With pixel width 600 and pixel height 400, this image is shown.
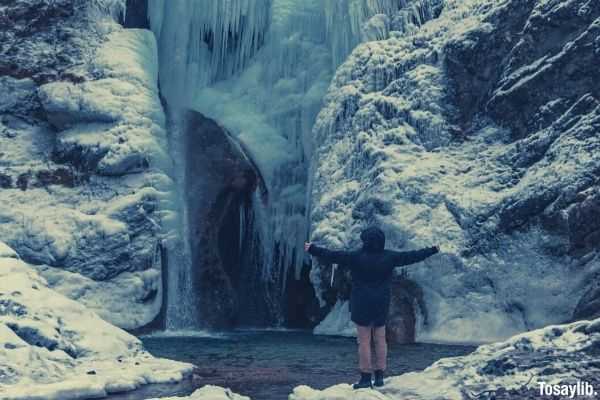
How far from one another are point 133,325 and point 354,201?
494cm

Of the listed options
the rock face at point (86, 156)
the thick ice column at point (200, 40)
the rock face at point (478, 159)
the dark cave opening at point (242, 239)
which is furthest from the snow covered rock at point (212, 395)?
the thick ice column at point (200, 40)

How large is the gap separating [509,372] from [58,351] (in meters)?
4.67

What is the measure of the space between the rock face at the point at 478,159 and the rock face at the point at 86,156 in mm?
3604

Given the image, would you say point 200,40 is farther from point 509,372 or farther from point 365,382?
point 509,372

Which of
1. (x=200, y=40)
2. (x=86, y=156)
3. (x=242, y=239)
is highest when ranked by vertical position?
(x=200, y=40)

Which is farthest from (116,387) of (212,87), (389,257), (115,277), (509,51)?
(212,87)

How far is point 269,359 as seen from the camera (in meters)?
11.1

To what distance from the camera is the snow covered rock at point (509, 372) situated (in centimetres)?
583

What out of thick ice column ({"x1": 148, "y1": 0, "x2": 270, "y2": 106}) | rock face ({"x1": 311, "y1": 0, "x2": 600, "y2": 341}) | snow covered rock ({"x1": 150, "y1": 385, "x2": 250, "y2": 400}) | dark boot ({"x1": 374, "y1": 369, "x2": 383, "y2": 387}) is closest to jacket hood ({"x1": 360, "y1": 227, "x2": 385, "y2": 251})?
dark boot ({"x1": 374, "y1": 369, "x2": 383, "y2": 387})

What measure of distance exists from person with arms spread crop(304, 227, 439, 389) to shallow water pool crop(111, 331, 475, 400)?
43.8 inches

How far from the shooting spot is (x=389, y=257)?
22.1ft

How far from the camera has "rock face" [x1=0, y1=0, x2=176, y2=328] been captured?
54.7 feet

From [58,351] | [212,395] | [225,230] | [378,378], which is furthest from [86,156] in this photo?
[378,378]

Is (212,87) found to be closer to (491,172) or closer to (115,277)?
(115,277)
